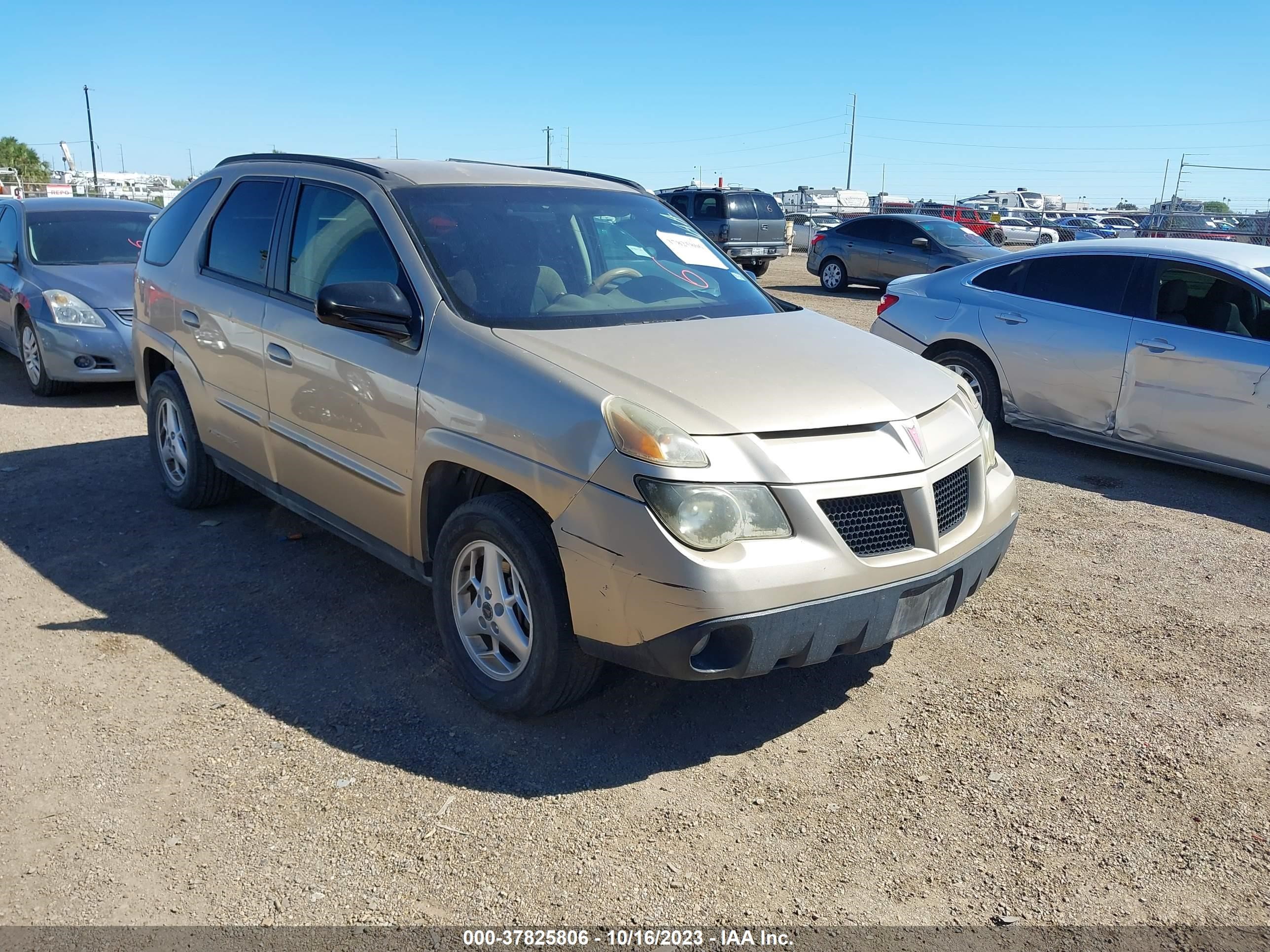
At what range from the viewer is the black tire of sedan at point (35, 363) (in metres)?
8.55

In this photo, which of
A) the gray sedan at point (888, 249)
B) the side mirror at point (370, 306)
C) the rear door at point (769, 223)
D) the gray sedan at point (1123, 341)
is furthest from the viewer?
the rear door at point (769, 223)

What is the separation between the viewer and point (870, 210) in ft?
154

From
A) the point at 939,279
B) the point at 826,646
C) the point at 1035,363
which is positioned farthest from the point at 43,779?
the point at 939,279

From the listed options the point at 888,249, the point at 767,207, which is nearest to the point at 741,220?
the point at 767,207

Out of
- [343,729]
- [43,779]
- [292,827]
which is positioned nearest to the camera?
[292,827]

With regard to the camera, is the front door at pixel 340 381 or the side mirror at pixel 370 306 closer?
the side mirror at pixel 370 306

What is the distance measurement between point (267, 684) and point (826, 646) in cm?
211

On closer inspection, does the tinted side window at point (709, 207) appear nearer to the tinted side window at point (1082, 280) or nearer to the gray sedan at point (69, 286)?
the gray sedan at point (69, 286)

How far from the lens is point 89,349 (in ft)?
27.2

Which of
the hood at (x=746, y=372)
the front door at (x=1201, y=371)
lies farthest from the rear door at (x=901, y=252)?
the hood at (x=746, y=372)

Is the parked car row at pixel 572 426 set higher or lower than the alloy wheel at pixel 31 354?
higher

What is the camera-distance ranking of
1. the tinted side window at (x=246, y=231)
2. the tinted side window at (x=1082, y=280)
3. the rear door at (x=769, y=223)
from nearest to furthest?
the tinted side window at (x=246, y=231) < the tinted side window at (x=1082, y=280) < the rear door at (x=769, y=223)

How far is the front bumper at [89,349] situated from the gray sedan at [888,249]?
12545mm

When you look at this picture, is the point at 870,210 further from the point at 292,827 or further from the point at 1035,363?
the point at 292,827
